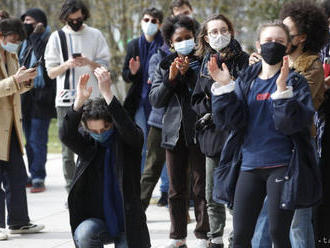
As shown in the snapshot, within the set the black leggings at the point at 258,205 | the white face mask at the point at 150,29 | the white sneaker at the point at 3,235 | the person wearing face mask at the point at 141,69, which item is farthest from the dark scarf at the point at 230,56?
the white face mask at the point at 150,29

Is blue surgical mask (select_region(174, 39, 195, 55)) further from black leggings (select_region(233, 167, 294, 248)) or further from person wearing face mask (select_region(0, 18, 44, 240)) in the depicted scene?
black leggings (select_region(233, 167, 294, 248))

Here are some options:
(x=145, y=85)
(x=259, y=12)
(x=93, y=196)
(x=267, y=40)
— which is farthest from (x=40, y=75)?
(x=259, y=12)

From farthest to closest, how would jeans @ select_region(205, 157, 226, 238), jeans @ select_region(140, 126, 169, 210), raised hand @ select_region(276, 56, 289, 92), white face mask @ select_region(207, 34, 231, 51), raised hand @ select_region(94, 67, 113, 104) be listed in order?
jeans @ select_region(140, 126, 169, 210) → jeans @ select_region(205, 157, 226, 238) → white face mask @ select_region(207, 34, 231, 51) → raised hand @ select_region(94, 67, 113, 104) → raised hand @ select_region(276, 56, 289, 92)

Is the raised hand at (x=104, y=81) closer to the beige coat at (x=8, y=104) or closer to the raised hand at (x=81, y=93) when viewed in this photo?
the raised hand at (x=81, y=93)

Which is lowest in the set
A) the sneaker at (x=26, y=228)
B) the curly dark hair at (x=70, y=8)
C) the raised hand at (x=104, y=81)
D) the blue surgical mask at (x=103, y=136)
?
the sneaker at (x=26, y=228)

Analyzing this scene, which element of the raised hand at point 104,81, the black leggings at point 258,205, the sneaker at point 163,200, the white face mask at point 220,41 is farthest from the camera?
the sneaker at point 163,200

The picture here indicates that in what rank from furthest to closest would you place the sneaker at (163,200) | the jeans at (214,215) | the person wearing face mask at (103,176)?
the sneaker at (163,200) < the jeans at (214,215) < the person wearing face mask at (103,176)

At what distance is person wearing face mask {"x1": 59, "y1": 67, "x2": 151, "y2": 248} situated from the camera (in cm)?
499

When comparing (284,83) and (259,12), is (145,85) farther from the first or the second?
(259,12)

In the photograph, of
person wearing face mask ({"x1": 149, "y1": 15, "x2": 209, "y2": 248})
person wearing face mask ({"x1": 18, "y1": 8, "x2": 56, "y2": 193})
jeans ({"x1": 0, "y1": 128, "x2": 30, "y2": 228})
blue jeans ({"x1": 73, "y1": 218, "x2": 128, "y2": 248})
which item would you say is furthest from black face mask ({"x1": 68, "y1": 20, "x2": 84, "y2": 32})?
blue jeans ({"x1": 73, "y1": 218, "x2": 128, "y2": 248})

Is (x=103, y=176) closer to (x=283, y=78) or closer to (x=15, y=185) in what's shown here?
(x=283, y=78)

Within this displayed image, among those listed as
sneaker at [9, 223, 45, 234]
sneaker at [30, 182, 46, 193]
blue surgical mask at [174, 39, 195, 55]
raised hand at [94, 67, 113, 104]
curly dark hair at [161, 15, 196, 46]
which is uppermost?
curly dark hair at [161, 15, 196, 46]

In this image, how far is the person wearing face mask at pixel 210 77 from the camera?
→ 557cm

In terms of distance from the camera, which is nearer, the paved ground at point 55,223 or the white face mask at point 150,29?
the paved ground at point 55,223
